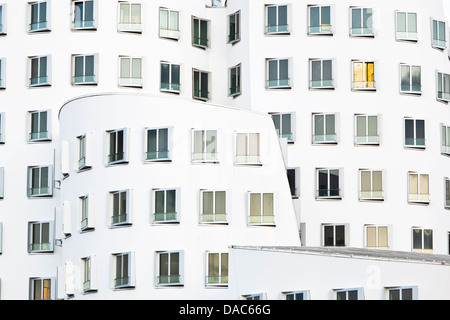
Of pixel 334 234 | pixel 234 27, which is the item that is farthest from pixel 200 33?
pixel 334 234

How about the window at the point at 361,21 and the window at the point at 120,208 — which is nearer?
the window at the point at 120,208

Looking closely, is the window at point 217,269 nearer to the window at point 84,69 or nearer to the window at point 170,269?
the window at point 170,269

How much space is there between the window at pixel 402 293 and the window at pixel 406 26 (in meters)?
25.3

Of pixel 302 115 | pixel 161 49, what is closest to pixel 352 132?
pixel 302 115

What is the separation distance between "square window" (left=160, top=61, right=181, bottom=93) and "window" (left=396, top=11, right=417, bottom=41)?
11.7 metres

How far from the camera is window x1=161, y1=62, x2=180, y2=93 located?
306 ft

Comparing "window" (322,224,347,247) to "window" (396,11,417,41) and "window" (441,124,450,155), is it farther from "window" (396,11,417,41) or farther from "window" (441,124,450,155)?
"window" (396,11,417,41)

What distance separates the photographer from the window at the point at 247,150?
8362 cm

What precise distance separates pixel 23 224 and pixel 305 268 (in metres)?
22.3

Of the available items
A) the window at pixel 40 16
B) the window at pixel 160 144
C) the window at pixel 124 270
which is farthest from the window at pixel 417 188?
the window at pixel 40 16

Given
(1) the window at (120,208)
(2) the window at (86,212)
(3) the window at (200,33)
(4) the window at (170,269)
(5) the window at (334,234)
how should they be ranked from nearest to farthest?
(4) the window at (170,269) → (1) the window at (120,208) → (2) the window at (86,212) → (5) the window at (334,234) → (3) the window at (200,33)

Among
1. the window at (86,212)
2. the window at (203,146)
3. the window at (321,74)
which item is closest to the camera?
the window at (203,146)

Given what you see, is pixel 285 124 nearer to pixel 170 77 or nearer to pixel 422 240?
pixel 170 77

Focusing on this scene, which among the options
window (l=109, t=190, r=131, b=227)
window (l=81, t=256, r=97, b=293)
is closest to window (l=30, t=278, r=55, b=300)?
window (l=81, t=256, r=97, b=293)
